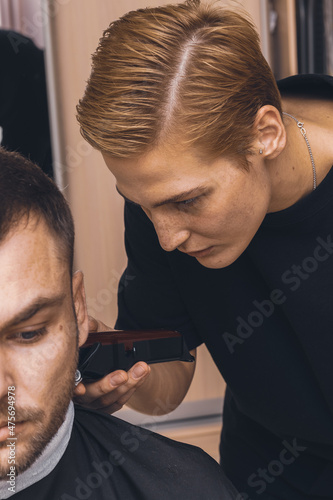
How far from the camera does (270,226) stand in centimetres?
135

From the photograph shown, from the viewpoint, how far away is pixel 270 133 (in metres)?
1.21

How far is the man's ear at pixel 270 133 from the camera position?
3.93 ft

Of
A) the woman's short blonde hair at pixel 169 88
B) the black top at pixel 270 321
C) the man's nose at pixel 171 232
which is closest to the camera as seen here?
the woman's short blonde hair at pixel 169 88

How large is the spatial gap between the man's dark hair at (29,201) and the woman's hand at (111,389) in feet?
0.87

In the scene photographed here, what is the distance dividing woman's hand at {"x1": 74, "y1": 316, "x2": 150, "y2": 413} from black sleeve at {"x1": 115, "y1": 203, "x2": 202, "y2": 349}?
0.25 m

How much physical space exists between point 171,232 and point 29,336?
34 cm

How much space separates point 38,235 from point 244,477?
2.91ft

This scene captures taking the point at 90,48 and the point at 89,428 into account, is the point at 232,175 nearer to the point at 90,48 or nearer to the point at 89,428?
the point at 89,428

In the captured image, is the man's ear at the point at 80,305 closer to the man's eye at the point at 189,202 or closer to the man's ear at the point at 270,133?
the man's eye at the point at 189,202

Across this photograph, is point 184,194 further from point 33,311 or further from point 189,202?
point 33,311

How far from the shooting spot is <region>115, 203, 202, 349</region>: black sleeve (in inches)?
59.5

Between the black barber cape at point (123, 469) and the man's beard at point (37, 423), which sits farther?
the black barber cape at point (123, 469)

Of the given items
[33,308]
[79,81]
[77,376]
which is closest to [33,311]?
[33,308]

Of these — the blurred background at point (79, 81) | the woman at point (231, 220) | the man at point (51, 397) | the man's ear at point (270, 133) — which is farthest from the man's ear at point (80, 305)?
the blurred background at point (79, 81)
